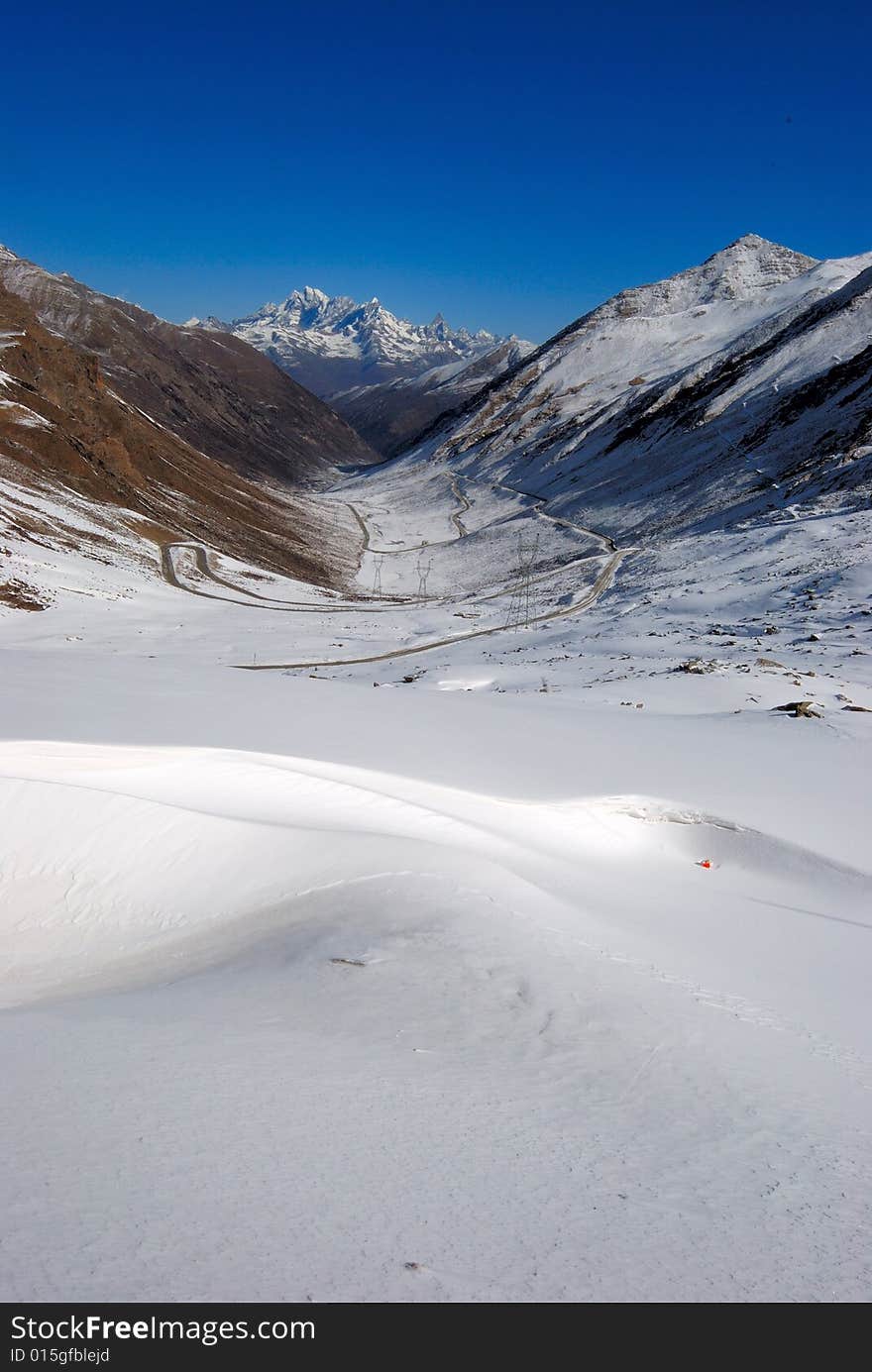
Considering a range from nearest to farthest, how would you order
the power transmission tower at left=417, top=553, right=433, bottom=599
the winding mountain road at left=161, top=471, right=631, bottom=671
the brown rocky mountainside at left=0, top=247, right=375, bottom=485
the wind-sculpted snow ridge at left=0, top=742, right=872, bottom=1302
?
the wind-sculpted snow ridge at left=0, top=742, right=872, bottom=1302, the winding mountain road at left=161, top=471, right=631, bottom=671, the power transmission tower at left=417, top=553, right=433, bottom=599, the brown rocky mountainside at left=0, top=247, right=375, bottom=485

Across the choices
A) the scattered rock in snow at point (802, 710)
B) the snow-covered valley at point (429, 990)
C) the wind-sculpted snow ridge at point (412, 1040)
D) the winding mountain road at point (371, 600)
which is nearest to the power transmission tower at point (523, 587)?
the winding mountain road at point (371, 600)

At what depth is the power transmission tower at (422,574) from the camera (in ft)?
237

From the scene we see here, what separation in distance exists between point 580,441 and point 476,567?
142 ft

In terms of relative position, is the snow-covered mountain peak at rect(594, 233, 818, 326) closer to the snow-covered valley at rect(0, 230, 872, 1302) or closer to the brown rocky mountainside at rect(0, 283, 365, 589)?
the brown rocky mountainside at rect(0, 283, 365, 589)

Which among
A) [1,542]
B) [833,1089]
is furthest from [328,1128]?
[1,542]

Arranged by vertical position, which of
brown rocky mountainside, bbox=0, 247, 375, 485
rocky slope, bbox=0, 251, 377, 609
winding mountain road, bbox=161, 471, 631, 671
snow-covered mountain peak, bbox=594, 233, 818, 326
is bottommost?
winding mountain road, bbox=161, 471, 631, 671

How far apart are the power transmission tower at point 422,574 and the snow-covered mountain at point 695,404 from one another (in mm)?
18253

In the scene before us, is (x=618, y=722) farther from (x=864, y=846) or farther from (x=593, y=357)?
(x=593, y=357)

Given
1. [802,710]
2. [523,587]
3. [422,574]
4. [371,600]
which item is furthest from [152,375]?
[802,710]

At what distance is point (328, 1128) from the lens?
149 inches

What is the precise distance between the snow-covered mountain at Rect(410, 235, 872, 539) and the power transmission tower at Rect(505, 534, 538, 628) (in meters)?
8.43

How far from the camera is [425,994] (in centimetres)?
580

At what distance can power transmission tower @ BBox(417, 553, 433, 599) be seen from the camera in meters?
72.4

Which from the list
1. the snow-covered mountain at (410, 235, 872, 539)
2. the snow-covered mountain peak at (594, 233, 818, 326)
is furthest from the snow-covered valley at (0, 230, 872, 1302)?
the snow-covered mountain peak at (594, 233, 818, 326)
